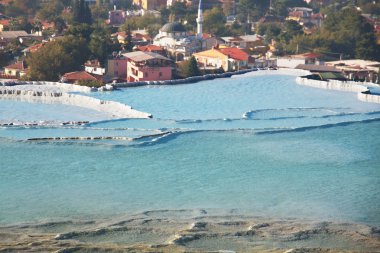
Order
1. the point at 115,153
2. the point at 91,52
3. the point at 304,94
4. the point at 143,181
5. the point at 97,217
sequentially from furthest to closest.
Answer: the point at 91,52 < the point at 304,94 < the point at 115,153 < the point at 143,181 < the point at 97,217

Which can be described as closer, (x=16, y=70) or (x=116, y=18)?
(x=16, y=70)

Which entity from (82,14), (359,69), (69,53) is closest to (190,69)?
(69,53)

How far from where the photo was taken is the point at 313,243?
346 inches

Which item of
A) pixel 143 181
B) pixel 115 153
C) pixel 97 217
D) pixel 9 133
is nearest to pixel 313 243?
pixel 97 217

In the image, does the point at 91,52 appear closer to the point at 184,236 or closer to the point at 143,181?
the point at 143,181

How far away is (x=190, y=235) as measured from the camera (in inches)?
350

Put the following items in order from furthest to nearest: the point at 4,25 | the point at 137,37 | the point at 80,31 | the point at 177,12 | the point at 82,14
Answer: the point at 177,12, the point at 4,25, the point at 82,14, the point at 137,37, the point at 80,31

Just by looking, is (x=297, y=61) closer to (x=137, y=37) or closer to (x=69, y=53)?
(x=69, y=53)

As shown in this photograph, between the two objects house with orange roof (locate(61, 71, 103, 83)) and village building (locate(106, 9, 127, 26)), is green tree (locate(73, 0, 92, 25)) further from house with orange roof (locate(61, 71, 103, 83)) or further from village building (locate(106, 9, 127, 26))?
house with orange roof (locate(61, 71, 103, 83))

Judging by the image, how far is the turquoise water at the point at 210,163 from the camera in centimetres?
1000

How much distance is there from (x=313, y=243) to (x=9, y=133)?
246 inches

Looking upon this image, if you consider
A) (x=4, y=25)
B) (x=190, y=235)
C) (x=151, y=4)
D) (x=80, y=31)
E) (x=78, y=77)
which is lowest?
(x=190, y=235)

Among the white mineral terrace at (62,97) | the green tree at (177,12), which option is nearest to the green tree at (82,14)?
the green tree at (177,12)

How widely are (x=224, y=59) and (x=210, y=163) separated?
12.2 metres
